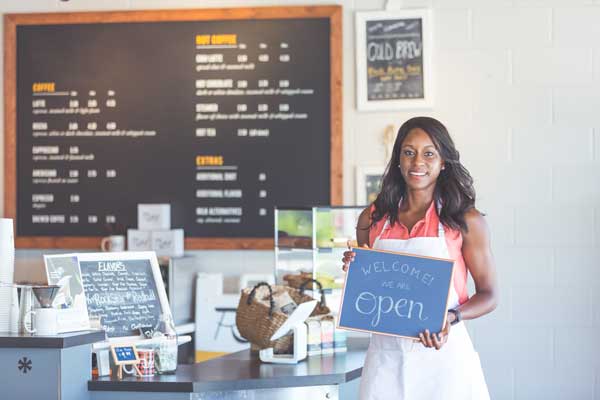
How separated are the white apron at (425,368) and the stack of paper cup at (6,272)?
1.20m

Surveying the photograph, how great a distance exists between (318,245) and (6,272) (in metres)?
1.40

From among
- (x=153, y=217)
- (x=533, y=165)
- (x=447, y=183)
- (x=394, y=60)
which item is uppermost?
(x=394, y=60)

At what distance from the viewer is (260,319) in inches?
141

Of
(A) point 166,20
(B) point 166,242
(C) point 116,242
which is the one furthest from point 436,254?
(A) point 166,20

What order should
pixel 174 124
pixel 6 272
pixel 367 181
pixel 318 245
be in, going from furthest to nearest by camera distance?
pixel 174 124
pixel 367 181
pixel 318 245
pixel 6 272

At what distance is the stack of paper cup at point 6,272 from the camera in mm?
3074

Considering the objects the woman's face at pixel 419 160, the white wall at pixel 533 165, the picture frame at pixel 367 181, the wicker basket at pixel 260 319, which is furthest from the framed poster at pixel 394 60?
the woman's face at pixel 419 160

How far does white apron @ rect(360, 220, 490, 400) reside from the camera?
2.53 m

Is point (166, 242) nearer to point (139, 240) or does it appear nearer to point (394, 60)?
point (139, 240)

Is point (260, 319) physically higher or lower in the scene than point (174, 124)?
lower

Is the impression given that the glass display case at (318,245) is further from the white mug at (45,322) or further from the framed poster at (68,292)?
the white mug at (45,322)

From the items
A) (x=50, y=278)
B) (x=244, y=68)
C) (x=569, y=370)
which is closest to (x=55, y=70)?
(x=244, y=68)

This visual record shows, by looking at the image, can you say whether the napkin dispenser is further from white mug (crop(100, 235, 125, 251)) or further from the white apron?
white mug (crop(100, 235, 125, 251))

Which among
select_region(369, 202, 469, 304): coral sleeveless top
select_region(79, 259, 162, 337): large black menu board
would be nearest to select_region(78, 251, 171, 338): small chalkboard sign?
select_region(79, 259, 162, 337): large black menu board
